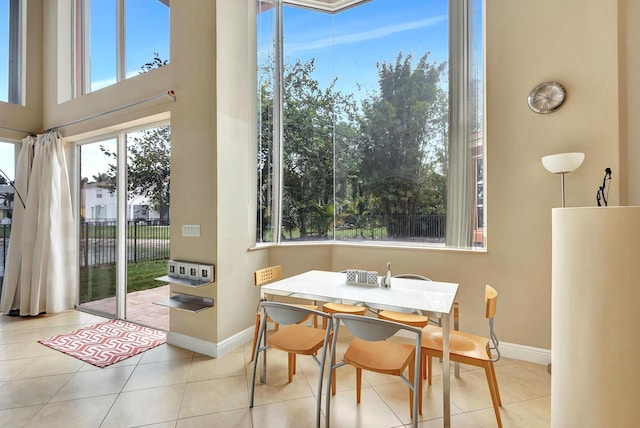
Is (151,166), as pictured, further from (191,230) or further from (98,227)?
(191,230)

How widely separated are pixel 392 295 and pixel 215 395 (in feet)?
4.53

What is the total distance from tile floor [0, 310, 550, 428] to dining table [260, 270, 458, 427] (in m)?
0.31

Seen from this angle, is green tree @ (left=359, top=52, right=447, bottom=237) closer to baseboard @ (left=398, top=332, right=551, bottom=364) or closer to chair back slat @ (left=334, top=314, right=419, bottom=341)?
baseboard @ (left=398, top=332, right=551, bottom=364)

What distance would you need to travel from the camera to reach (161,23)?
3.29 metres

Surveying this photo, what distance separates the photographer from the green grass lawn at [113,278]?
3461 mm

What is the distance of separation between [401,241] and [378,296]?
4.45ft

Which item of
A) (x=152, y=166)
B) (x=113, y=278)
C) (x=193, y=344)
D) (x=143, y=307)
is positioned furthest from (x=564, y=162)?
(x=113, y=278)

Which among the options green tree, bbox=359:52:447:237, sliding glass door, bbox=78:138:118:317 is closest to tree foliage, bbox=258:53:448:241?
green tree, bbox=359:52:447:237

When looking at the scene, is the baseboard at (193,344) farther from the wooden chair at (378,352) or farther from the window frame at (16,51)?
the window frame at (16,51)

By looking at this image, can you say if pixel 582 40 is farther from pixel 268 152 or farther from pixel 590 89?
pixel 268 152

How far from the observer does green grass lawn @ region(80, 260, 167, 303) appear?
11.4 feet

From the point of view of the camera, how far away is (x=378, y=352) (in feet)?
5.73

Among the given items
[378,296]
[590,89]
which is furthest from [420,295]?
[590,89]

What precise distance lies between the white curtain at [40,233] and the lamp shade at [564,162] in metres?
5.04
